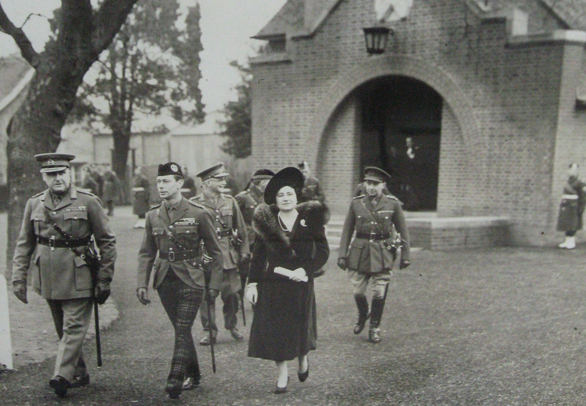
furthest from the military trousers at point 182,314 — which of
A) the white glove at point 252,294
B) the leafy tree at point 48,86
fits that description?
the leafy tree at point 48,86

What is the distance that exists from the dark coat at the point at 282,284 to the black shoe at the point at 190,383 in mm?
526

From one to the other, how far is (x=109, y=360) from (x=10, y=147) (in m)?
4.16

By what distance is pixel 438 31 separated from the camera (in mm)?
14180

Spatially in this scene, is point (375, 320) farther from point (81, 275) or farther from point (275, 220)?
point (81, 275)

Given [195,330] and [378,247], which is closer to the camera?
[378,247]

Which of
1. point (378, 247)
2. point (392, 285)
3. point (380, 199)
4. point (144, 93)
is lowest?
point (392, 285)

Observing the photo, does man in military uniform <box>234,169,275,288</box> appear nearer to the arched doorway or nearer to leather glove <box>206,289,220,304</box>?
leather glove <box>206,289,220,304</box>

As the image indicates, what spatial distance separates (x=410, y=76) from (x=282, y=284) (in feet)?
34.7

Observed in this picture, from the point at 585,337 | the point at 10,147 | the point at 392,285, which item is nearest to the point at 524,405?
the point at 585,337

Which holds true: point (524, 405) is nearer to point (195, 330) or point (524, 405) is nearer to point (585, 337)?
point (585, 337)

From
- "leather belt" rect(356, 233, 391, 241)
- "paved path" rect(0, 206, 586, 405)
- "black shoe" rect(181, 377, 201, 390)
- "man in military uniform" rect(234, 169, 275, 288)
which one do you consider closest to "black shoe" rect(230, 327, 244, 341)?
"paved path" rect(0, 206, 586, 405)

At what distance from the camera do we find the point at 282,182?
501cm

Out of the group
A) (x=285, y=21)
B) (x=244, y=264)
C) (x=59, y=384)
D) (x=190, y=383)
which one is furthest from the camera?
(x=285, y=21)

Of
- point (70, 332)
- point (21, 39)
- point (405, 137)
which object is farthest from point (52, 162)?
point (405, 137)
